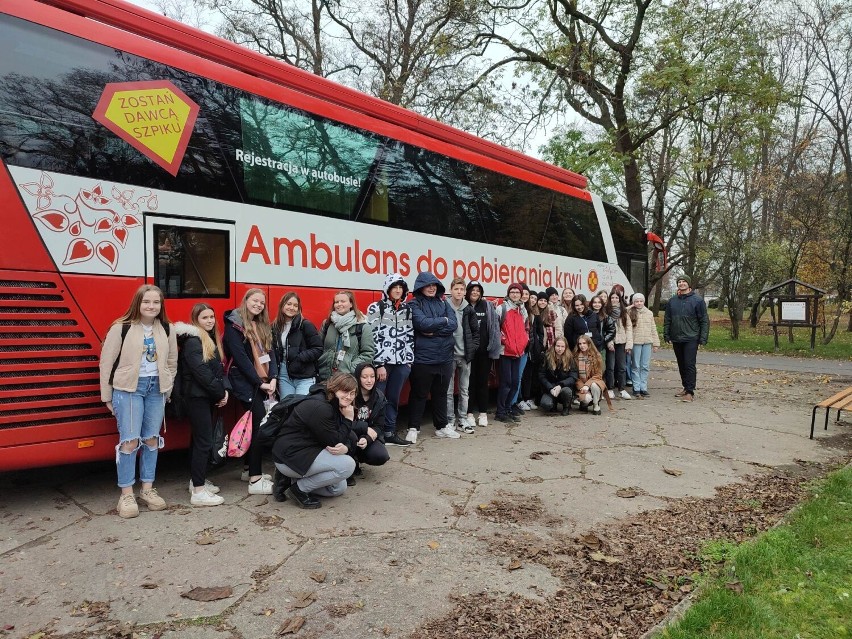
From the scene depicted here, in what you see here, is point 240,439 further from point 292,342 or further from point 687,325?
point 687,325

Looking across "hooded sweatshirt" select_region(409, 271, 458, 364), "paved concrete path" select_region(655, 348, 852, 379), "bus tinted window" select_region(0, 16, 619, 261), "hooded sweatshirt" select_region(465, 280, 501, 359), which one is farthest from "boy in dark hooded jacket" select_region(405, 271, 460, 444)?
"paved concrete path" select_region(655, 348, 852, 379)

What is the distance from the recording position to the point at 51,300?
3771 mm

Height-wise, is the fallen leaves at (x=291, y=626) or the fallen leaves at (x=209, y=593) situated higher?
the fallen leaves at (x=291, y=626)

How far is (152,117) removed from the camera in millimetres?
4223

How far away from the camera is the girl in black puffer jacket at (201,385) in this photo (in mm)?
4051

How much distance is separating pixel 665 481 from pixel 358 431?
2759 millimetres

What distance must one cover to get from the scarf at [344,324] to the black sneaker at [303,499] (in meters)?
1.47

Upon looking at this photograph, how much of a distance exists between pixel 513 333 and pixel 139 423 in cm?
443

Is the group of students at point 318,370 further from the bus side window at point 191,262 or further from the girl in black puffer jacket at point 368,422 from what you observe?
the bus side window at point 191,262

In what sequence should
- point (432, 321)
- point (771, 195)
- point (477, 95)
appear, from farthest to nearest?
1. point (771, 195)
2. point (477, 95)
3. point (432, 321)

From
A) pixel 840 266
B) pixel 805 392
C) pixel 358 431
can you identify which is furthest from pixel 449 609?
pixel 840 266

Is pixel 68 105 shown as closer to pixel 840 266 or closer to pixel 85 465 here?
pixel 85 465

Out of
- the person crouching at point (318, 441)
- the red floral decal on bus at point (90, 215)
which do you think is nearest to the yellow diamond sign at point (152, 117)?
the red floral decal on bus at point (90, 215)

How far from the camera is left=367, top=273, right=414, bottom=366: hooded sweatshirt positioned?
18.9 ft
